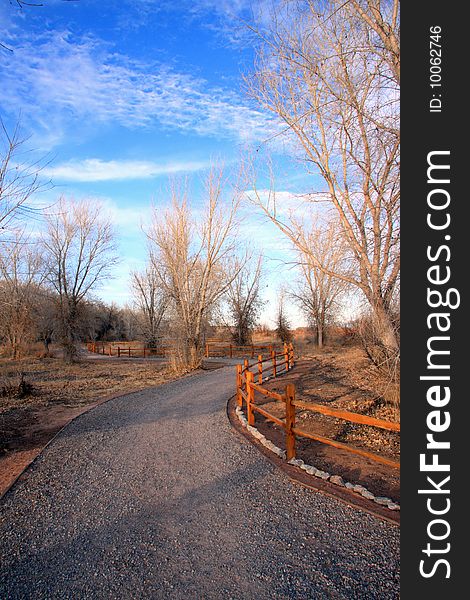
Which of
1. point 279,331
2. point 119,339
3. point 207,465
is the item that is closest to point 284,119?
point 207,465

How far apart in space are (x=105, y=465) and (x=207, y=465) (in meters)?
1.46

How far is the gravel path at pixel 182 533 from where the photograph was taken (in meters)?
2.88

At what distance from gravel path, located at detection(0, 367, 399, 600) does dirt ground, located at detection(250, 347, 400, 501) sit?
92cm

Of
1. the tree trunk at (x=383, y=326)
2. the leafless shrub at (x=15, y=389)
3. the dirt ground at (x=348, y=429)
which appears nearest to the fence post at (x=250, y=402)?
the dirt ground at (x=348, y=429)

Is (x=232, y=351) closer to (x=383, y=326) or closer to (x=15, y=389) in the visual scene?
(x=15, y=389)

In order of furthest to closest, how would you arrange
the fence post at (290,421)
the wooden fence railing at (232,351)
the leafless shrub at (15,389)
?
1. the wooden fence railing at (232,351)
2. the leafless shrub at (15,389)
3. the fence post at (290,421)

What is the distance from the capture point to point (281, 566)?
3.08 meters

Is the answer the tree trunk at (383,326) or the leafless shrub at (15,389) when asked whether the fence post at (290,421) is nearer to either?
the tree trunk at (383,326)

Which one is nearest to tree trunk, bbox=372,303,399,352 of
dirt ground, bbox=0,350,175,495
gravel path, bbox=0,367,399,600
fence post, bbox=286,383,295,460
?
fence post, bbox=286,383,295,460

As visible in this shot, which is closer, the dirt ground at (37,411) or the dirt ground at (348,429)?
the dirt ground at (348,429)

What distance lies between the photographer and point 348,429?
810 centimetres

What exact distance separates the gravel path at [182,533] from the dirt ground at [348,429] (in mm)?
924

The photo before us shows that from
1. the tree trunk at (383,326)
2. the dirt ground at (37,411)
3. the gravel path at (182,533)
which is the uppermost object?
the tree trunk at (383,326)

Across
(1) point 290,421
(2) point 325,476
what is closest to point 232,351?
(1) point 290,421
